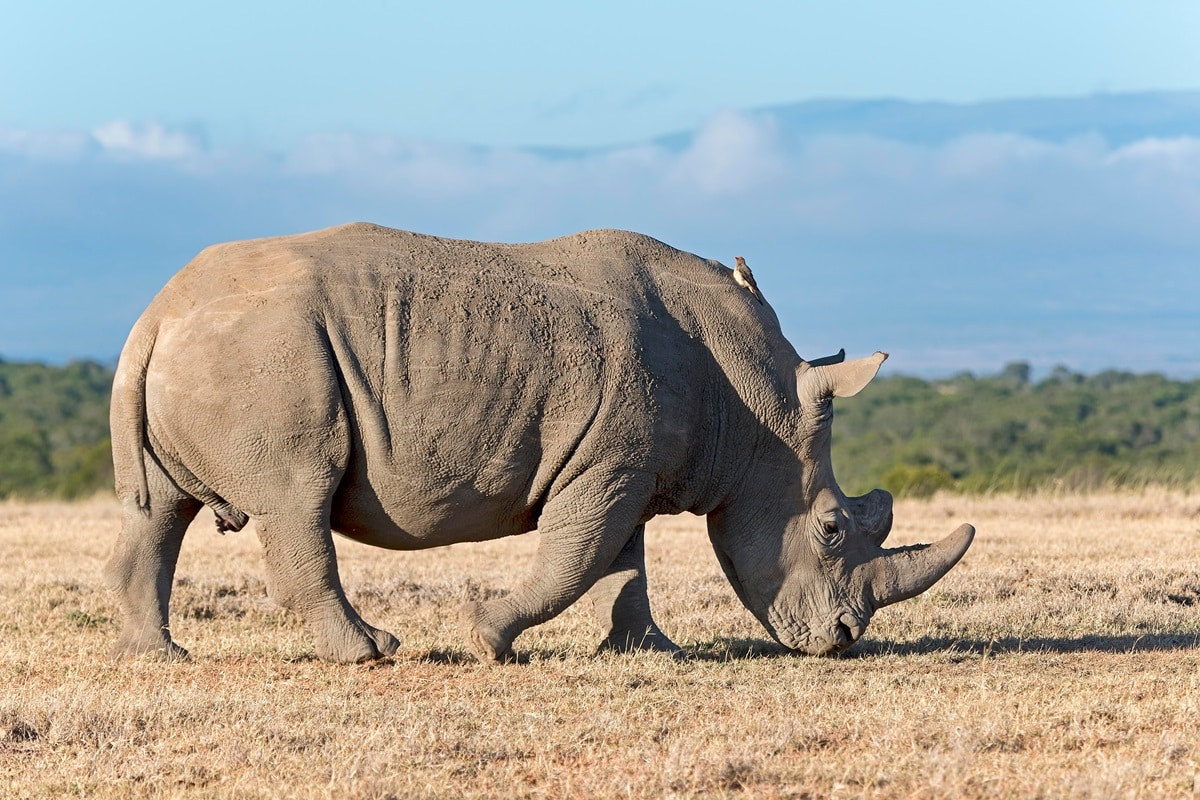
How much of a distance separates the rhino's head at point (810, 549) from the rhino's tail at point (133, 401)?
315 centimetres

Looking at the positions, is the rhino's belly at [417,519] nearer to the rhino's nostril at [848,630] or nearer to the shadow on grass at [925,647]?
the shadow on grass at [925,647]

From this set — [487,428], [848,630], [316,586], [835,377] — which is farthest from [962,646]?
[316,586]

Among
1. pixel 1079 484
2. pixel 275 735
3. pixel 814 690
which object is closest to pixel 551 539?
pixel 814 690

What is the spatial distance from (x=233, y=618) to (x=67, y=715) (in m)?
3.79

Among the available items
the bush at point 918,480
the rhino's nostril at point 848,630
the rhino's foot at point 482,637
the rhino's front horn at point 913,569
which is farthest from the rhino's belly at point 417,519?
the bush at point 918,480

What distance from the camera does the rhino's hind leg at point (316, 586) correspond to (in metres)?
7.63

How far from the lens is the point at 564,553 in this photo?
8000 mm

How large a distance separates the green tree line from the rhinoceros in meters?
12.0

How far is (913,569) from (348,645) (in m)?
3.11

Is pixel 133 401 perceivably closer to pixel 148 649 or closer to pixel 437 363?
pixel 148 649

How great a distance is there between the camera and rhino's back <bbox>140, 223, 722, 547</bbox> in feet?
24.7

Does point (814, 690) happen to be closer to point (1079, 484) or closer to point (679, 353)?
point (679, 353)

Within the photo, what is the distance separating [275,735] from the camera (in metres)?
6.08

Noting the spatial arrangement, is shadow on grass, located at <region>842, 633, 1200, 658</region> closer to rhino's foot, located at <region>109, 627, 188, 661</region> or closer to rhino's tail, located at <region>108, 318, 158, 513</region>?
rhino's foot, located at <region>109, 627, 188, 661</region>
